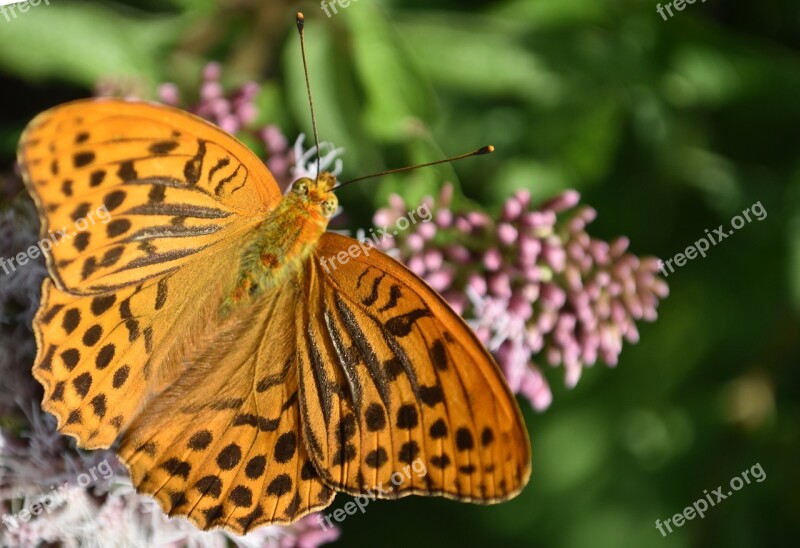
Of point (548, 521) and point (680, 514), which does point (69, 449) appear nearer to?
point (548, 521)

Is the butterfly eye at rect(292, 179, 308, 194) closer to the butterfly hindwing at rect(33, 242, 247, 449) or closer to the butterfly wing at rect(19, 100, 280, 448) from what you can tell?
the butterfly wing at rect(19, 100, 280, 448)

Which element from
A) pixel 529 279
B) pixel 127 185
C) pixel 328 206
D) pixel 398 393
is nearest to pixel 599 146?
pixel 529 279

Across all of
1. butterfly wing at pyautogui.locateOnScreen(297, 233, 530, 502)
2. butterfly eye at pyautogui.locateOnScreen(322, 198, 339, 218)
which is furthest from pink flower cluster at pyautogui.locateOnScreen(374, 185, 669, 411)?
butterfly wing at pyautogui.locateOnScreen(297, 233, 530, 502)

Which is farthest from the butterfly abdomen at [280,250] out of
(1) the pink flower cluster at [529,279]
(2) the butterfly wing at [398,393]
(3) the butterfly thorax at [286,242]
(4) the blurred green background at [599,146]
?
(4) the blurred green background at [599,146]

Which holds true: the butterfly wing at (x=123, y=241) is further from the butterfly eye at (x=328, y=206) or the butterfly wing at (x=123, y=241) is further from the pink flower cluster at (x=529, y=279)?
the pink flower cluster at (x=529, y=279)

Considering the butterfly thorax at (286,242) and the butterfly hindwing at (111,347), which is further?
the butterfly thorax at (286,242)

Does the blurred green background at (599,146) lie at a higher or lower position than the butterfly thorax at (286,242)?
lower

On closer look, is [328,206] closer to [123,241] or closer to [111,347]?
[123,241]

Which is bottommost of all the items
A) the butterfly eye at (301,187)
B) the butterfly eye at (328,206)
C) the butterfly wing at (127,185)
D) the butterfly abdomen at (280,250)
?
the butterfly abdomen at (280,250)
